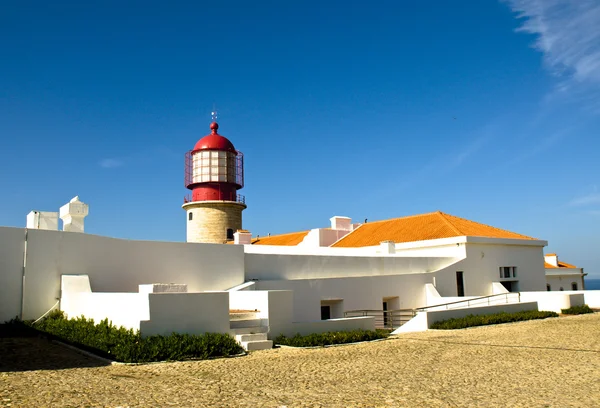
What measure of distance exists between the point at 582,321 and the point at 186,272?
14.0 m

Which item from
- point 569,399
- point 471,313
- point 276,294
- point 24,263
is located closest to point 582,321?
point 471,313

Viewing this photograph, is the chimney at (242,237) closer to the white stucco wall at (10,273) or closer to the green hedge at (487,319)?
the green hedge at (487,319)

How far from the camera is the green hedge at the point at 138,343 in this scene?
1101 cm

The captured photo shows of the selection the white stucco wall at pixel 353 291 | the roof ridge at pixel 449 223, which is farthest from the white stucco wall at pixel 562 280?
the white stucco wall at pixel 353 291

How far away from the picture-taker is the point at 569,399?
25.5 feet

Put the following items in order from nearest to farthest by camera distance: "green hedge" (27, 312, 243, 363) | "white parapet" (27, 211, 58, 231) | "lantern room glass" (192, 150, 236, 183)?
"green hedge" (27, 312, 243, 363)
"white parapet" (27, 211, 58, 231)
"lantern room glass" (192, 150, 236, 183)

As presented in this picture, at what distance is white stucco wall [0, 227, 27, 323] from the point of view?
14086mm

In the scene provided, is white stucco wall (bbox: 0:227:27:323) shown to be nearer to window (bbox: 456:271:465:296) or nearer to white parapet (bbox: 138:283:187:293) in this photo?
white parapet (bbox: 138:283:187:293)

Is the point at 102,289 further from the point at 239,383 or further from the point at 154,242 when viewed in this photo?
the point at 239,383

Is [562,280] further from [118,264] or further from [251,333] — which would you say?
[118,264]

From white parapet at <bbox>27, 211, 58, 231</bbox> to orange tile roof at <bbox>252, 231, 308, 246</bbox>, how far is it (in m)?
18.0

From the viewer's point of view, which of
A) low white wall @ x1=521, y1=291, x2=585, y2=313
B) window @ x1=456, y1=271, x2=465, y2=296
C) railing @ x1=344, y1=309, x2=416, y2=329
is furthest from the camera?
window @ x1=456, y1=271, x2=465, y2=296

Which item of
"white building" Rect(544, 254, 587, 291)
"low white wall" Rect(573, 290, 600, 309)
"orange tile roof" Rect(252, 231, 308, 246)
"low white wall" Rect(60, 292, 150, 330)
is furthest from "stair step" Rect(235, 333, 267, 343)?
"white building" Rect(544, 254, 587, 291)

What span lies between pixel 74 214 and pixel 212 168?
13.4m
